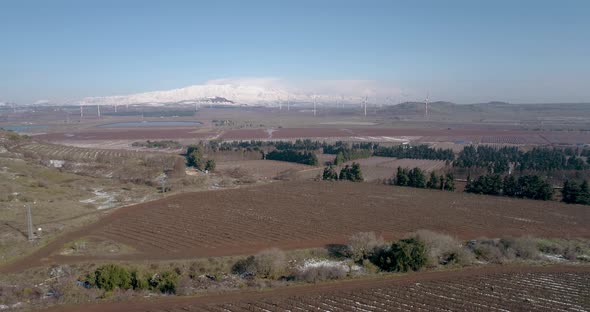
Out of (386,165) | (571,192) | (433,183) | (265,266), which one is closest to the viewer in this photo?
(265,266)

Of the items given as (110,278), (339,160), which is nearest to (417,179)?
(339,160)

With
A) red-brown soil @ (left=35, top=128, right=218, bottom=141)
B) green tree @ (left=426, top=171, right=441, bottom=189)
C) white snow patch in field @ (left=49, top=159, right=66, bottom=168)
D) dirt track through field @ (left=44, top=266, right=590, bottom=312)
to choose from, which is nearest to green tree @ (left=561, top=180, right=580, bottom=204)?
green tree @ (left=426, top=171, right=441, bottom=189)

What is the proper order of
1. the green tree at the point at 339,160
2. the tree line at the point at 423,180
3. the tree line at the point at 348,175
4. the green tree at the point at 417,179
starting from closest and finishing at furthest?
the tree line at the point at 423,180
the green tree at the point at 417,179
the tree line at the point at 348,175
the green tree at the point at 339,160

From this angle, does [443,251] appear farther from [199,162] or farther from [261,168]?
[199,162]

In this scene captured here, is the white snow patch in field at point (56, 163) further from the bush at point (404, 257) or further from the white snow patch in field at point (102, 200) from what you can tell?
the bush at point (404, 257)

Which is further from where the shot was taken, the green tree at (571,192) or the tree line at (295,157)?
the tree line at (295,157)

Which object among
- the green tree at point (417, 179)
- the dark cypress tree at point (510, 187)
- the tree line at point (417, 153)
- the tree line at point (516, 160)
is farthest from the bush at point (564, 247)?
the tree line at point (417, 153)
